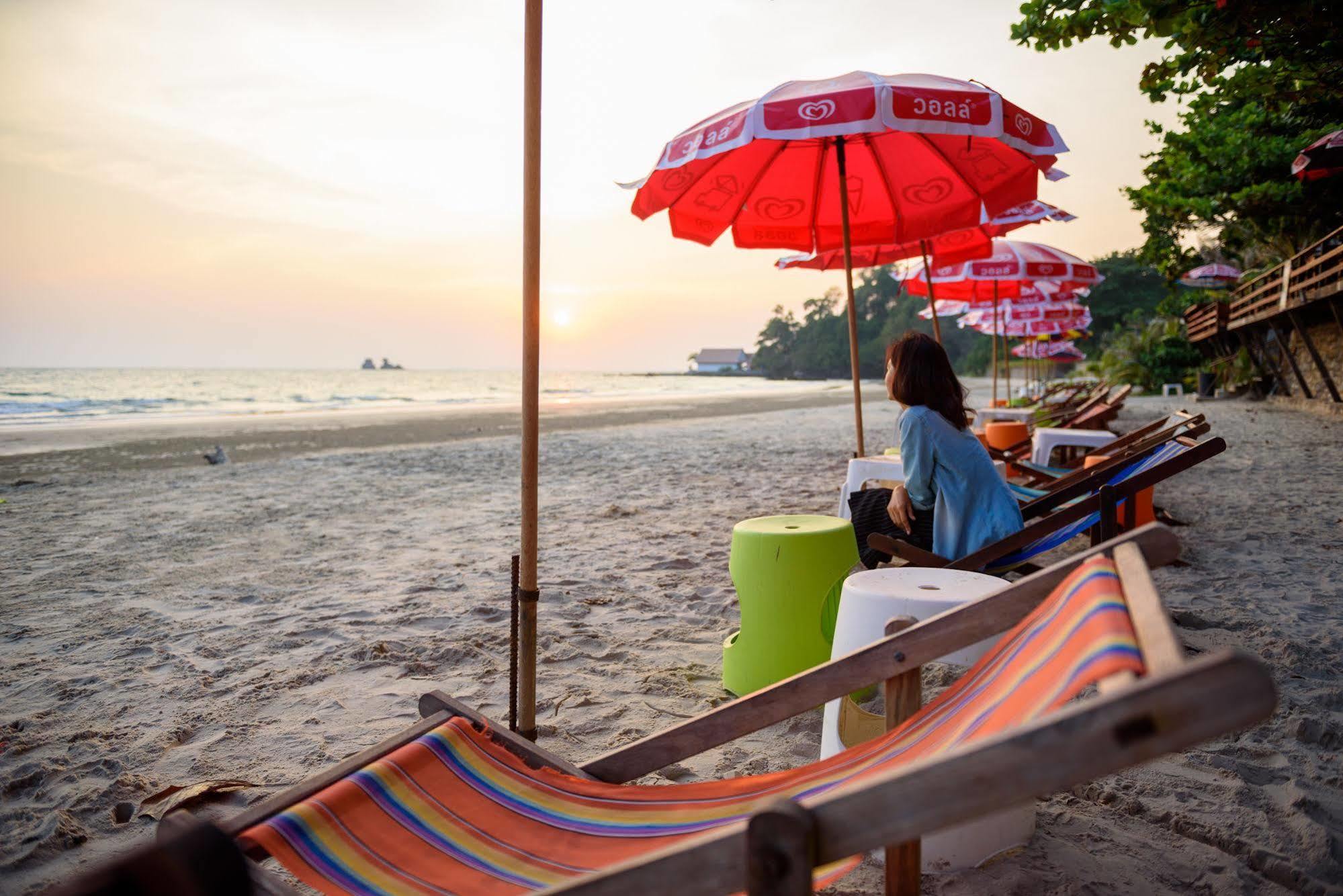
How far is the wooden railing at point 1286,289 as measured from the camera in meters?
11.2

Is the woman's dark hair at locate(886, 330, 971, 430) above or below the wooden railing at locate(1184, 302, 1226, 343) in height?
below

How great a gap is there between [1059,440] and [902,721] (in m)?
6.08

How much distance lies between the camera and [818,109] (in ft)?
10.9

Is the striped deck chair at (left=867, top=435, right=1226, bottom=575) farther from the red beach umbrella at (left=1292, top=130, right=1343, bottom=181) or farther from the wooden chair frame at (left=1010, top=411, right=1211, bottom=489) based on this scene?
the red beach umbrella at (left=1292, top=130, right=1343, bottom=181)

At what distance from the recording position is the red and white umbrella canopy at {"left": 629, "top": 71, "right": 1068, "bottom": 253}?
3309 millimetres

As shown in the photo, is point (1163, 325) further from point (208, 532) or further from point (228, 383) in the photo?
point (228, 383)

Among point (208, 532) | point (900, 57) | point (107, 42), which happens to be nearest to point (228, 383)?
point (107, 42)

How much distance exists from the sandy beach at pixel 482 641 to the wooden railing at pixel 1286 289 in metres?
4.62

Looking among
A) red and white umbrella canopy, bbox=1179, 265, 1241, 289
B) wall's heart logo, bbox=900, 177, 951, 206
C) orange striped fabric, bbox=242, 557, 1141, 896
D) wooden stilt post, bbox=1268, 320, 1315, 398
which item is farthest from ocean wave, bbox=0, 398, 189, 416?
red and white umbrella canopy, bbox=1179, 265, 1241, 289

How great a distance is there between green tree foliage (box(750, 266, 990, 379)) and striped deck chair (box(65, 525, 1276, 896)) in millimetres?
69257

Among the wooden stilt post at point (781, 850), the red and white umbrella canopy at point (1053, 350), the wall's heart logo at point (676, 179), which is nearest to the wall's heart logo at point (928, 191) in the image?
the wall's heart logo at point (676, 179)

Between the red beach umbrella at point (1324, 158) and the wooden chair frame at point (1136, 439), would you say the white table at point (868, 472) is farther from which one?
the red beach umbrella at point (1324, 158)

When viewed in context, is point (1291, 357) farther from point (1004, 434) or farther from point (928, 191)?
point (928, 191)

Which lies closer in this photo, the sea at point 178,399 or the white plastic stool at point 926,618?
the white plastic stool at point 926,618
